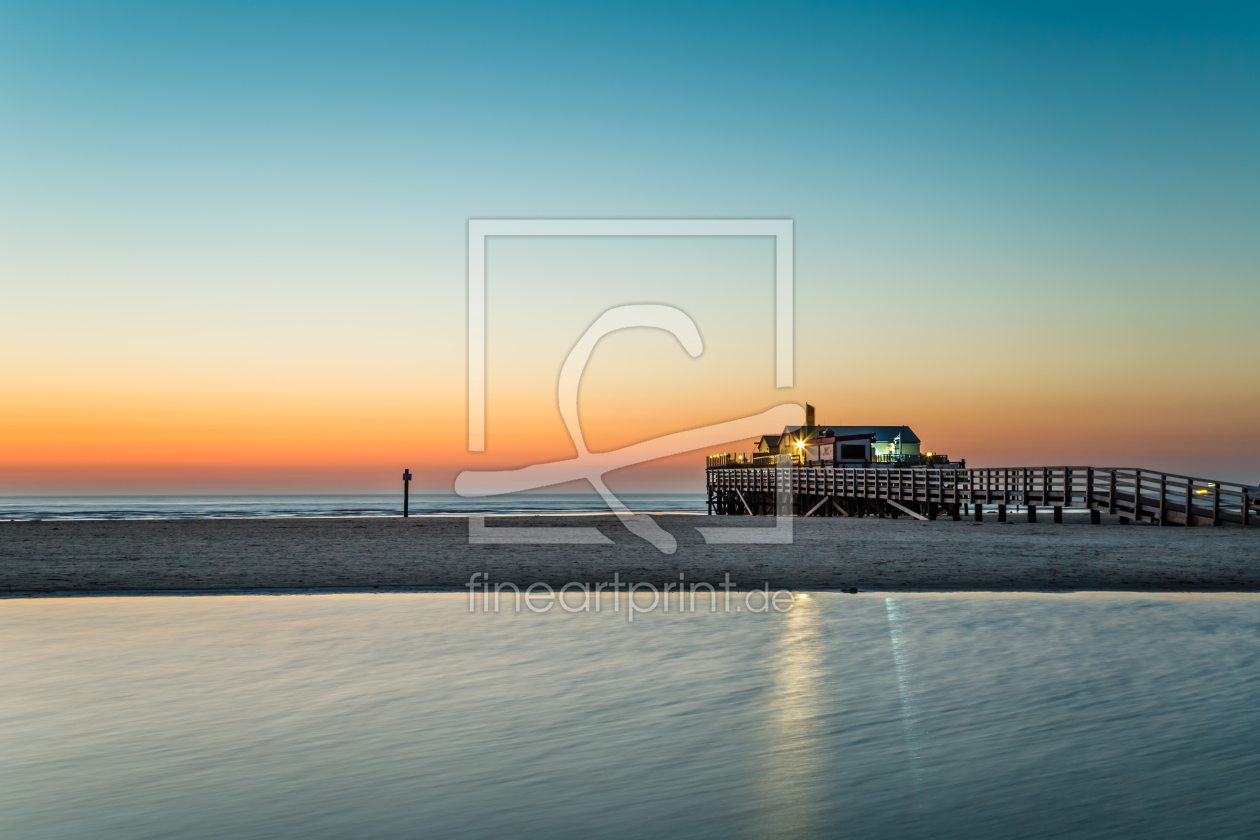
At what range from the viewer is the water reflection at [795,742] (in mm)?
5633

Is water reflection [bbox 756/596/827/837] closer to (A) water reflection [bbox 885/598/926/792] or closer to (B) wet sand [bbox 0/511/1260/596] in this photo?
(A) water reflection [bbox 885/598/926/792]

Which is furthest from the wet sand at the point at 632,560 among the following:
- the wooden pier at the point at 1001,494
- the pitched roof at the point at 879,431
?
the pitched roof at the point at 879,431

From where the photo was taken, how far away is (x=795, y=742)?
7223 millimetres

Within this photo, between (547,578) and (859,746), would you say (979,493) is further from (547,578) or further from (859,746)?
(859,746)

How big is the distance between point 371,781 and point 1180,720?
19.9ft

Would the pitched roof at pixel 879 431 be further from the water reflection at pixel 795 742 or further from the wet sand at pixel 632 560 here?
the water reflection at pixel 795 742

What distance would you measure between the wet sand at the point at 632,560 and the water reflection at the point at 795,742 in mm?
5760

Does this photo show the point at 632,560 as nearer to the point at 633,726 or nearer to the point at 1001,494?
the point at 633,726

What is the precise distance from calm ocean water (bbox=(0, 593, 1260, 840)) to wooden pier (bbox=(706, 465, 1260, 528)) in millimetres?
19313

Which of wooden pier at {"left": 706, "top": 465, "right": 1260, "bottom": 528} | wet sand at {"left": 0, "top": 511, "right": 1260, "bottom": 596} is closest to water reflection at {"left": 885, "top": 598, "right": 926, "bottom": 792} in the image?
wet sand at {"left": 0, "top": 511, "right": 1260, "bottom": 596}

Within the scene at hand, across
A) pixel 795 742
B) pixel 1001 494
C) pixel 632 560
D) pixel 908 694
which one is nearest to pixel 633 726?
pixel 795 742

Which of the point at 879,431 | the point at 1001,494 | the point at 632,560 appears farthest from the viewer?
the point at 879,431

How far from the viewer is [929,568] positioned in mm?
18547

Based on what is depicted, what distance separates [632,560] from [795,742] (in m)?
13.1
